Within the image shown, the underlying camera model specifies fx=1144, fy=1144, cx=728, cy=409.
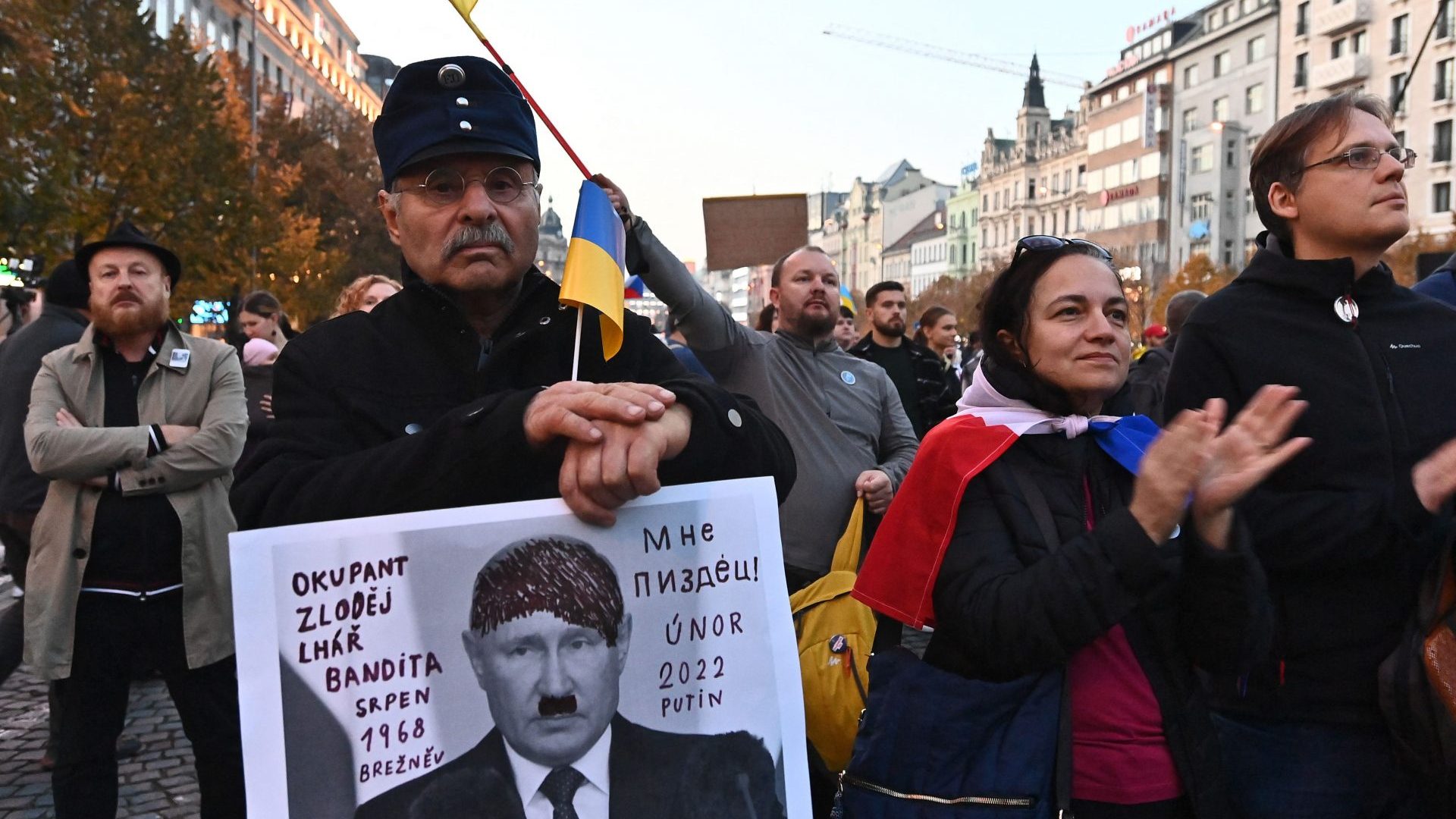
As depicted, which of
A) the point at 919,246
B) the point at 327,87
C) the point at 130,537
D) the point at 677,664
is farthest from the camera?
the point at 919,246

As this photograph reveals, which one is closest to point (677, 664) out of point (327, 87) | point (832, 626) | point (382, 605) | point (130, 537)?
point (382, 605)

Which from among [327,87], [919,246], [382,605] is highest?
[327,87]

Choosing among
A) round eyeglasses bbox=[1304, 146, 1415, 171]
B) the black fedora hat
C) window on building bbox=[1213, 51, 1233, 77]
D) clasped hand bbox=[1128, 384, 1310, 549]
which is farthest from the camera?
window on building bbox=[1213, 51, 1233, 77]

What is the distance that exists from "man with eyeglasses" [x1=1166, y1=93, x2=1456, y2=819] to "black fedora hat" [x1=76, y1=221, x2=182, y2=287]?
11.2 feet

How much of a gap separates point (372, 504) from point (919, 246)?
123m

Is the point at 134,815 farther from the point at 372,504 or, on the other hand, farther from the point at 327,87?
the point at 327,87

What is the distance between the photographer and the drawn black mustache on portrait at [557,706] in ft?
4.99

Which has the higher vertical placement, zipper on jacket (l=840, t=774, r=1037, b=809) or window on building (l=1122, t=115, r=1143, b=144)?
window on building (l=1122, t=115, r=1143, b=144)

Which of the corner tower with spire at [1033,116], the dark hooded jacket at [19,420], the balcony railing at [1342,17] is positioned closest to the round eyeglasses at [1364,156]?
the dark hooded jacket at [19,420]

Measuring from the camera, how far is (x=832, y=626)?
113 inches

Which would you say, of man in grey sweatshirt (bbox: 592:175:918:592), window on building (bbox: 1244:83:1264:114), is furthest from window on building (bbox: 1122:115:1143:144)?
man in grey sweatshirt (bbox: 592:175:918:592)

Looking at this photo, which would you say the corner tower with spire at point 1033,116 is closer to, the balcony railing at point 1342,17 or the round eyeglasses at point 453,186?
the balcony railing at point 1342,17

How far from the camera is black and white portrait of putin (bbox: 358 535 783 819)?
1497mm

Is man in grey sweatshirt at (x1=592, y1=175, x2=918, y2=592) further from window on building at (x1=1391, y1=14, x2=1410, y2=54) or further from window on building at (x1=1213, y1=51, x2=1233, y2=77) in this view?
window on building at (x1=1213, y1=51, x2=1233, y2=77)
